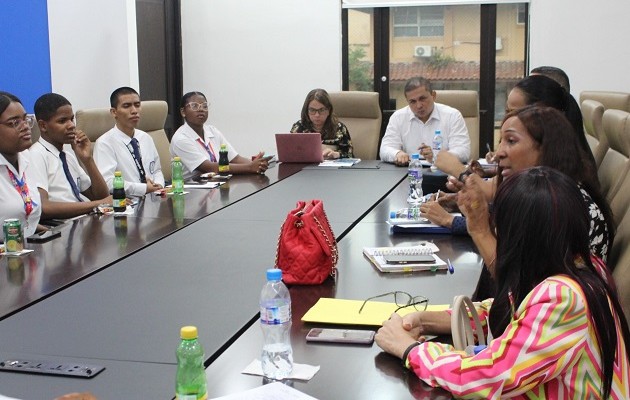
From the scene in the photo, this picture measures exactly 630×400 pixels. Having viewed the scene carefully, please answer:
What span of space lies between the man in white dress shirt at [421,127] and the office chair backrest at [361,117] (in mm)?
418

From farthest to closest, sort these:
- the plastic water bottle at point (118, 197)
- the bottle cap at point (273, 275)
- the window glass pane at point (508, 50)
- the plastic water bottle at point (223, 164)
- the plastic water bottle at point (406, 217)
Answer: the window glass pane at point (508, 50)
the plastic water bottle at point (223, 164)
the plastic water bottle at point (118, 197)
the plastic water bottle at point (406, 217)
the bottle cap at point (273, 275)

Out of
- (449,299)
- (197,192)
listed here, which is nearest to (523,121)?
(449,299)

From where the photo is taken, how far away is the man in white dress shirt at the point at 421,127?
555 centimetres

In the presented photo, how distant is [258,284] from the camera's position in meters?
2.42

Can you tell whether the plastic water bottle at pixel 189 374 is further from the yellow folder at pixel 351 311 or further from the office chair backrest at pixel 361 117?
the office chair backrest at pixel 361 117

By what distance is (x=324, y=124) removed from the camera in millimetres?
5957

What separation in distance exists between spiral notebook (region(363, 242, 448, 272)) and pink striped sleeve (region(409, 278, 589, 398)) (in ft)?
3.28

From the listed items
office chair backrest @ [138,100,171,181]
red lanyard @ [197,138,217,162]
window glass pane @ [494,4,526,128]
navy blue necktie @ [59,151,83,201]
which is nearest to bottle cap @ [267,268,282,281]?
navy blue necktie @ [59,151,83,201]

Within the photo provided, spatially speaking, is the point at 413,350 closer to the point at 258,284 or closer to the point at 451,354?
the point at 451,354

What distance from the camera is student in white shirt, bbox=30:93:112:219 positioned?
394cm

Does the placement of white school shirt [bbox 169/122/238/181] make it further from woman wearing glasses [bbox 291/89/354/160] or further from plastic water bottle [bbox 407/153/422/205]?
plastic water bottle [bbox 407/153/422/205]

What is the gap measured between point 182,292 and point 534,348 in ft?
3.99

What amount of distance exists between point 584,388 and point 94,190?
347cm

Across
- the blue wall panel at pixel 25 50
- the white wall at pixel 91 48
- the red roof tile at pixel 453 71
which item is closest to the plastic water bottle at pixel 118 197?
the blue wall panel at pixel 25 50
